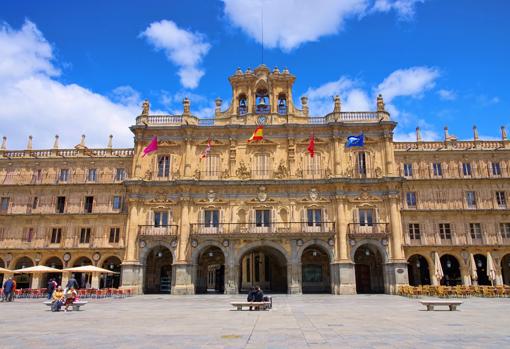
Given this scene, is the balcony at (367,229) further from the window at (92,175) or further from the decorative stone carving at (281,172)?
the window at (92,175)

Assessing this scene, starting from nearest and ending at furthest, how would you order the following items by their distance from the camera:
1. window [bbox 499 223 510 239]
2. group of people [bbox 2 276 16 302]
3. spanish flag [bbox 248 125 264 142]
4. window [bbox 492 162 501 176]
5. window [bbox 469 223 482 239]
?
group of people [bbox 2 276 16 302] → spanish flag [bbox 248 125 264 142] → window [bbox 499 223 510 239] → window [bbox 469 223 482 239] → window [bbox 492 162 501 176]

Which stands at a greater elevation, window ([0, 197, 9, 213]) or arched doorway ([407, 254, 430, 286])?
window ([0, 197, 9, 213])

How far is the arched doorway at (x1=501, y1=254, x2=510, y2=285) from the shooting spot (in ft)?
152

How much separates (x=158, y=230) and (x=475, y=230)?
105 feet

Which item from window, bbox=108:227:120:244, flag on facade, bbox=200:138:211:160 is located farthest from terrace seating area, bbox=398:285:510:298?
window, bbox=108:227:120:244

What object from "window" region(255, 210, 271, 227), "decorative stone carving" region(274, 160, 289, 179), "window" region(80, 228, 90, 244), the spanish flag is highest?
the spanish flag

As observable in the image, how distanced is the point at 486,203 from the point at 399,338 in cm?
3852

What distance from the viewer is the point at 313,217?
44188mm

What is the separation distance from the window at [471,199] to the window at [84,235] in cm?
3957

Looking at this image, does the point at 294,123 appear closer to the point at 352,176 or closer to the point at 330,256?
the point at 352,176

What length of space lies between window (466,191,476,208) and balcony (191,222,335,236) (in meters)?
14.8

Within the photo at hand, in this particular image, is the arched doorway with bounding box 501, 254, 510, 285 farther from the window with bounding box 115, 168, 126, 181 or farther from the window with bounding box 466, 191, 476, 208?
the window with bounding box 115, 168, 126, 181

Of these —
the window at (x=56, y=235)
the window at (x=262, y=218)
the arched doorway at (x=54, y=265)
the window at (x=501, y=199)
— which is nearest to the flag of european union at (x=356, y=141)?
the window at (x=262, y=218)

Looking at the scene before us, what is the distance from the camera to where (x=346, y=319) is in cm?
1875
